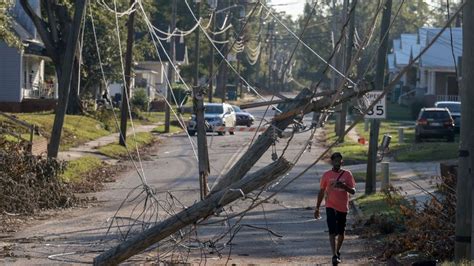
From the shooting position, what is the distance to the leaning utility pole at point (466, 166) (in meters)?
13.0

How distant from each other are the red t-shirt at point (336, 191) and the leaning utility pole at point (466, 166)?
1938 mm

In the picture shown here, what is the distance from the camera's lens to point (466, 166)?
13.1 metres

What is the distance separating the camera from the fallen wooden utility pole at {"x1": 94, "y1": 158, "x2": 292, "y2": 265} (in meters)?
11.0

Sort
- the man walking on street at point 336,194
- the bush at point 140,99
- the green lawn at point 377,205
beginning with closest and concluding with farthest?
the man walking on street at point 336,194, the green lawn at point 377,205, the bush at point 140,99

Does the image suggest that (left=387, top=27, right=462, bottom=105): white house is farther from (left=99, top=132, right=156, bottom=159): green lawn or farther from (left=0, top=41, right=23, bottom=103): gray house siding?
(left=0, top=41, right=23, bottom=103): gray house siding

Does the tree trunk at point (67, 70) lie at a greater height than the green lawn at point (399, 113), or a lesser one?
greater

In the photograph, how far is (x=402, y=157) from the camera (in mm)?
37781

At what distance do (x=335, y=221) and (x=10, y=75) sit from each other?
3887cm

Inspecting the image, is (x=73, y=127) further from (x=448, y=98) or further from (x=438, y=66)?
(x=438, y=66)

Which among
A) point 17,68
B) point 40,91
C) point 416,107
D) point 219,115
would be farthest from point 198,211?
point 416,107

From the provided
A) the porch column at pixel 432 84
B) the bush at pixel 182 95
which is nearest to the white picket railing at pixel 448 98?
the porch column at pixel 432 84

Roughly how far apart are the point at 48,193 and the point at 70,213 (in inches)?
36.9

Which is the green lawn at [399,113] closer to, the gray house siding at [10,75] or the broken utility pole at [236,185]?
the gray house siding at [10,75]

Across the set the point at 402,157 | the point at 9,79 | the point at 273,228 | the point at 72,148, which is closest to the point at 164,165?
the point at 72,148
